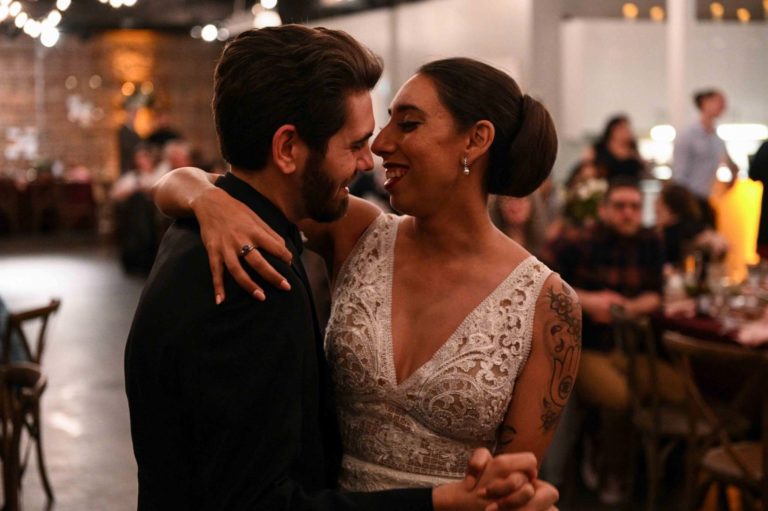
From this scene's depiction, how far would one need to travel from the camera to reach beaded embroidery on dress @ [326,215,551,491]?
1782 millimetres

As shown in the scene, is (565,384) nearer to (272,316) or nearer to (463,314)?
(463,314)

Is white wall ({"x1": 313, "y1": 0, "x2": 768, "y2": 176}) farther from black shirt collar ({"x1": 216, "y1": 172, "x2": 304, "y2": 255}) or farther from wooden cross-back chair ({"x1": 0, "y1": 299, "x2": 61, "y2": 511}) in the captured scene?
black shirt collar ({"x1": 216, "y1": 172, "x2": 304, "y2": 255})

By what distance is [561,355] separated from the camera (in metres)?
1.80

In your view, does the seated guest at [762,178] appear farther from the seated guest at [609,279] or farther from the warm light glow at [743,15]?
the warm light glow at [743,15]

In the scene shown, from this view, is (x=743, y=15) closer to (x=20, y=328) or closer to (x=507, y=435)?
(x=20, y=328)

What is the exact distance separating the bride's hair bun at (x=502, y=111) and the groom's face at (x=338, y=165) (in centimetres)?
32

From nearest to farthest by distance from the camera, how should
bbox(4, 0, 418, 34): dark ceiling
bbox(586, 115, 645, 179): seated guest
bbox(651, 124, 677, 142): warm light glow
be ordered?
bbox(586, 115, 645, 179): seated guest → bbox(651, 124, 677, 142): warm light glow → bbox(4, 0, 418, 34): dark ceiling

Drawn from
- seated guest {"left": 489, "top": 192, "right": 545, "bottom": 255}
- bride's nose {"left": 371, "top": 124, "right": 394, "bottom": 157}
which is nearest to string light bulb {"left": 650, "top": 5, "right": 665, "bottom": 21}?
seated guest {"left": 489, "top": 192, "right": 545, "bottom": 255}

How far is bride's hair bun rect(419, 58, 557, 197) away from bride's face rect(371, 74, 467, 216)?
0.9 inches

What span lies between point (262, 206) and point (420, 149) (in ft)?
1.31

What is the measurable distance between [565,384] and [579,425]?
334cm

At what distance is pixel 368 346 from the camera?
1.85m

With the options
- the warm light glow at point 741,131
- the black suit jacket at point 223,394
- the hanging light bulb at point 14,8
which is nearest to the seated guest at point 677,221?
the warm light glow at point 741,131

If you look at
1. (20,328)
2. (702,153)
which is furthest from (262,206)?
(702,153)
